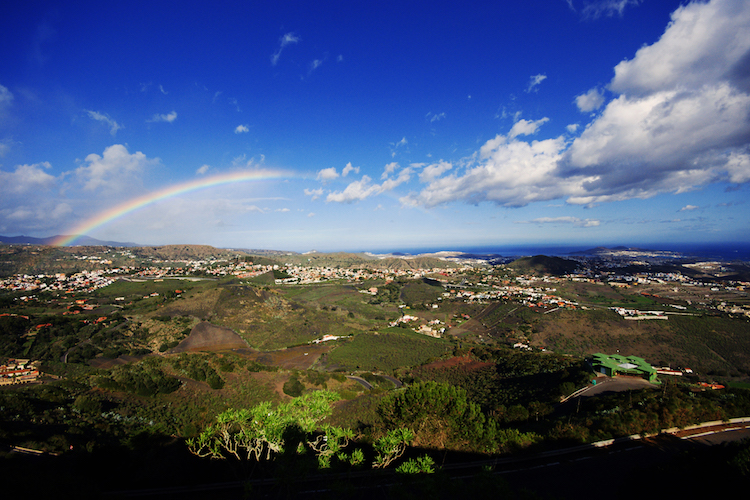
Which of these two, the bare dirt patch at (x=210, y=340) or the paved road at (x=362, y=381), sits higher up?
the bare dirt patch at (x=210, y=340)

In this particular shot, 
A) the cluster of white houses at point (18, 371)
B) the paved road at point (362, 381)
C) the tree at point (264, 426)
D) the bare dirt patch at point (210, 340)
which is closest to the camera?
the tree at point (264, 426)

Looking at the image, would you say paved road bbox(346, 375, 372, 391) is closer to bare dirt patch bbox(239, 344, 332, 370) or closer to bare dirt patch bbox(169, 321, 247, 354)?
bare dirt patch bbox(239, 344, 332, 370)

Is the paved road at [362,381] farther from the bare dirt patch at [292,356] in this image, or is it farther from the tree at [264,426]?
the tree at [264,426]

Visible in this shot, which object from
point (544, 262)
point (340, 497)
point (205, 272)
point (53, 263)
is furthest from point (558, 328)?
point (53, 263)

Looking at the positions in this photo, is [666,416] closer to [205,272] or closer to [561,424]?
[561,424]

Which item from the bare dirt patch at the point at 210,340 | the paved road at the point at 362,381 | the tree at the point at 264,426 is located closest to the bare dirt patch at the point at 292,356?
the bare dirt patch at the point at 210,340

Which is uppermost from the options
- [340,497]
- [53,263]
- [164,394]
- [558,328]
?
[53,263]

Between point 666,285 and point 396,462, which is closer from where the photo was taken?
point 396,462

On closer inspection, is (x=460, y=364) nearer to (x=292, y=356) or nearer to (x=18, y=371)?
(x=292, y=356)
